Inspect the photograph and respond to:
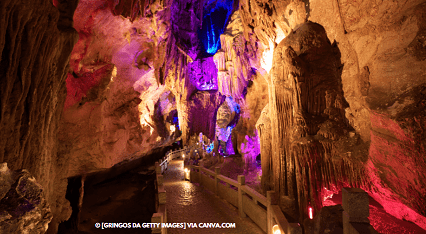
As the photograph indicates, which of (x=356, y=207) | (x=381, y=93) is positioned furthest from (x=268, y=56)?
(x=356, y=207)

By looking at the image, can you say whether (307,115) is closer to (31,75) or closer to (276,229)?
(276,229)

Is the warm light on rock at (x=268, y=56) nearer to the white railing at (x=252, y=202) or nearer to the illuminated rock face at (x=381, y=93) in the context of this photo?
the illuminated rock face at (x=381, y=93)

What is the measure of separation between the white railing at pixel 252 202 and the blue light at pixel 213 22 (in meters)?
16.6

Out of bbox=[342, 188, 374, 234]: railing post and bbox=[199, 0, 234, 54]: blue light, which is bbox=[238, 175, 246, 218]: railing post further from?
bbox=[199, 0, 234, 54]: blue light

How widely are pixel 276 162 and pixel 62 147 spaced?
6982mm

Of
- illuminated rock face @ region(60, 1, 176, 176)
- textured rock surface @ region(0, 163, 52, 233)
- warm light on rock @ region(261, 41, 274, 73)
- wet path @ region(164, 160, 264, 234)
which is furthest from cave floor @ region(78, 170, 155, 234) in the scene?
warm light on rock @ region(261, 41, 274, 73)

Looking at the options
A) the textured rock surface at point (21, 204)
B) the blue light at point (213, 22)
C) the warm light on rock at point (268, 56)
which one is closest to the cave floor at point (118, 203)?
the textured rock surface at point (21, 204)

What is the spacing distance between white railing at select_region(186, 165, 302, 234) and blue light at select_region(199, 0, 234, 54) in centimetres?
1658

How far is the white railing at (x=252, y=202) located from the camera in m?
4.73

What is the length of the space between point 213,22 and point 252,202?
2276 cm

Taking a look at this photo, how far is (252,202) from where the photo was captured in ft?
22.1

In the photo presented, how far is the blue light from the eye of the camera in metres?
23.9

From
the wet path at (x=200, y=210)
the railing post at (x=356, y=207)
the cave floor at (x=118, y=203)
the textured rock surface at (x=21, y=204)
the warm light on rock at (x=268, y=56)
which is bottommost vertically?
the cave floor at (x=118, y=203)

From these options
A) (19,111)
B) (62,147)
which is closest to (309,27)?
(19,111)
